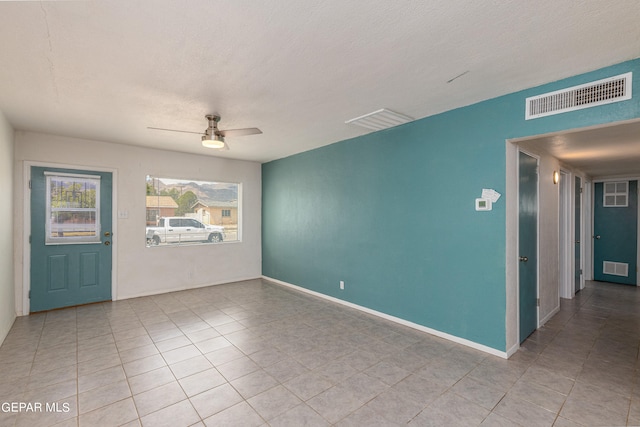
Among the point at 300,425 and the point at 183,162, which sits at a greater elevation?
the point at 183,162

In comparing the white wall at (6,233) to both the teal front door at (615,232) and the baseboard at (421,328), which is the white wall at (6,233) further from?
the teal front door at (615,232)

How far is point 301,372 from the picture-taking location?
2617 millimetres

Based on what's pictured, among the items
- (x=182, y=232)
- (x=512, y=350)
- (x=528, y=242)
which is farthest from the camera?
(x=182, y=232)

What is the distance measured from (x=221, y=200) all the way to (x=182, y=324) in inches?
114

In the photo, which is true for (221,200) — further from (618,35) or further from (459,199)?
(618,35)

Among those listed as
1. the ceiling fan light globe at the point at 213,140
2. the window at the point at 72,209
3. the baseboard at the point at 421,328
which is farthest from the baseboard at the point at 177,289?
the ceiling fan light globe at the point at 213,140

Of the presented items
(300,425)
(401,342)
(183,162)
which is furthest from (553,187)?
(183,162)

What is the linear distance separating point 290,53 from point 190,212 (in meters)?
4.34

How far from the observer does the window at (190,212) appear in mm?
5195

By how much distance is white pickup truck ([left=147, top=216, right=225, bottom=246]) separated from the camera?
5203mm

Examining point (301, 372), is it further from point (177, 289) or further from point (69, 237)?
point (69, 237)

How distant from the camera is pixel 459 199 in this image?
10.6ft

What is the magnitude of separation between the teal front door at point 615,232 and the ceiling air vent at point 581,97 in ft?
18.5

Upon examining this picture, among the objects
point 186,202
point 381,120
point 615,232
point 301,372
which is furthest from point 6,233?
point 615,232
